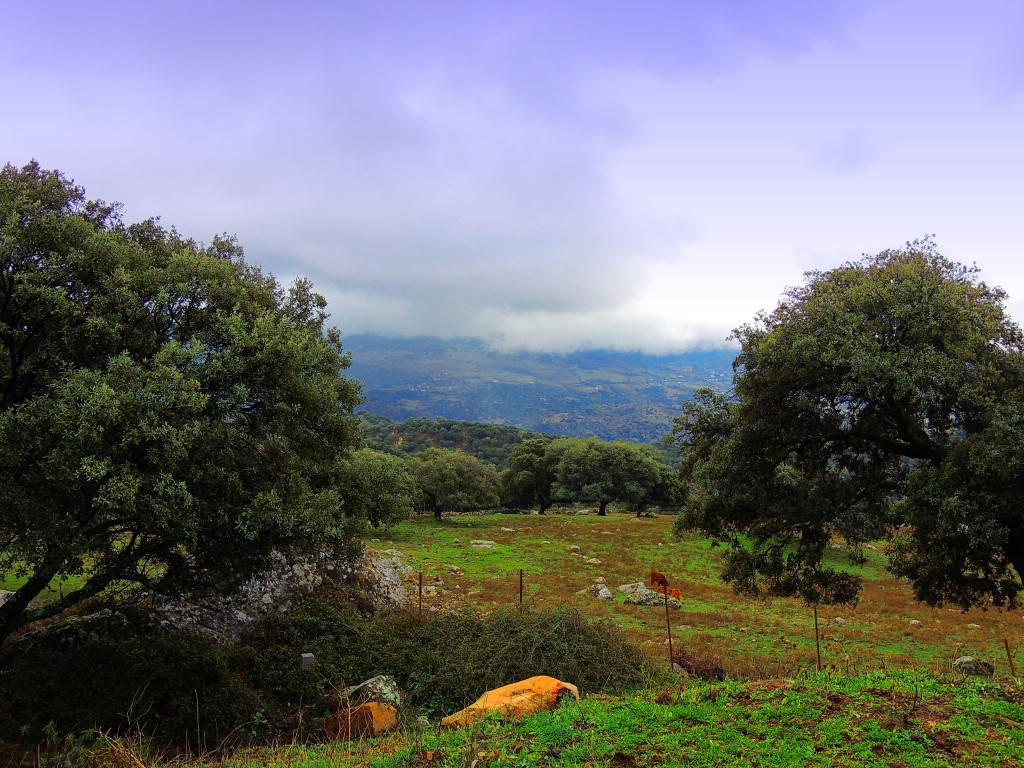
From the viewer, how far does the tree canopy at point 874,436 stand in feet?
42.6

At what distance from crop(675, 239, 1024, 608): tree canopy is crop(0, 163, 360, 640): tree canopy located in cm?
1212

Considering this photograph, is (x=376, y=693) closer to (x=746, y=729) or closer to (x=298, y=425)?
(x=298, y=425)

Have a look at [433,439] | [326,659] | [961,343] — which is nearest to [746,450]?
[961,343]

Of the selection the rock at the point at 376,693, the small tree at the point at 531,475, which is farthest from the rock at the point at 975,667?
the small tree at the point at 531,475

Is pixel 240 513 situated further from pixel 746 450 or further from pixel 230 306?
pixel 746 450

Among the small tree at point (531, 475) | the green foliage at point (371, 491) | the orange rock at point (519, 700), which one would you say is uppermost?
the green foliage at point (371, 491)

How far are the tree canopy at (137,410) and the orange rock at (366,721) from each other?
143 inches

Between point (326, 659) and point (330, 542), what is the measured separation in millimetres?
3160

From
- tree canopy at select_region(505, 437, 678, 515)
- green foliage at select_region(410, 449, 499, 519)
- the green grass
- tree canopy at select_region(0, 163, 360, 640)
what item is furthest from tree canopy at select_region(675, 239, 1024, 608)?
tree canopy at select_region(505, 437, 678, 515)

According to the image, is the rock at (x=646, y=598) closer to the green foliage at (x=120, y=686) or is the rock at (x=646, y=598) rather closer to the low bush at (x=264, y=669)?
the low bush at (x=264, y=669)

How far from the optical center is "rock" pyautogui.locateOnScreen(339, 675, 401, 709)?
37.5 feet

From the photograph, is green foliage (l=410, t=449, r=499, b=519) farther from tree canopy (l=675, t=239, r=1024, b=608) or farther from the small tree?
tree canopy (l=675, t=239, r=1024, b=608)

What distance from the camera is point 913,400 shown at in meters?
12.6

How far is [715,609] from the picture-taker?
81.4 ft
